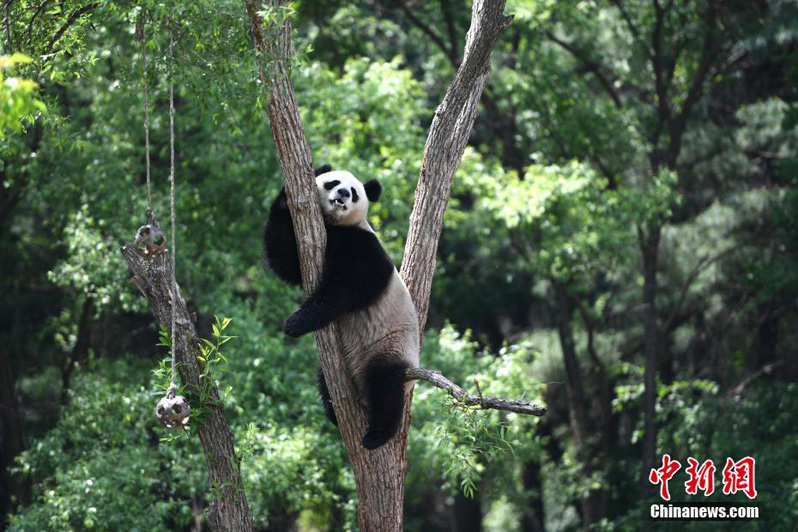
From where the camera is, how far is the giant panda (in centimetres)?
494

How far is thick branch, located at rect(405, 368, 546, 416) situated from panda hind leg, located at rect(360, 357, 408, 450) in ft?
1.60

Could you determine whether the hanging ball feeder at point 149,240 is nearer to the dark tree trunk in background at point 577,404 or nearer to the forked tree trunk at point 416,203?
the forked tree trunk at point 416,203

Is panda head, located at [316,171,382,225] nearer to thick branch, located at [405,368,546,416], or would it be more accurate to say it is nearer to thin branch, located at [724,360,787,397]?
thick branch, located at [405,368,546,416]

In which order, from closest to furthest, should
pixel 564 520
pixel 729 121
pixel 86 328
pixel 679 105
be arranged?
1. pixel 86 328
2. pixel 679 105
3. pixel 729 121
4. pixel 564 520

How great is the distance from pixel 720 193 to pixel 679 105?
1.39 metres

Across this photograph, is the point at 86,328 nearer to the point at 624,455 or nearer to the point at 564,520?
the point at 624,455

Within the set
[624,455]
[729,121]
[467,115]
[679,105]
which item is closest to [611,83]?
[679,105]

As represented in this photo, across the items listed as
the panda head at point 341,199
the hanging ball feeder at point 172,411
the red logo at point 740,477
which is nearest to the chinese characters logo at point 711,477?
the red logo at point 740,477

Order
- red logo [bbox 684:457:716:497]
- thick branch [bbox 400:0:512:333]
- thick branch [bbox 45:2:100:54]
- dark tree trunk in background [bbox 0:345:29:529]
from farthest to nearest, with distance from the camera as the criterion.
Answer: dark tree trunk in background [bbox 0:345:29:529], red logo [bbox 684:457:716:497], thick branch [bbox 400:0:512:333], thick branch [bbox 45:2:100:54]

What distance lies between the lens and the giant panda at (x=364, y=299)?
195 inches

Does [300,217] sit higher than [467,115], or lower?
lower

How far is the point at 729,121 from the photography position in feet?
45.3

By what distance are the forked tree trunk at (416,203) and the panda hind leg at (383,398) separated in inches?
3.5

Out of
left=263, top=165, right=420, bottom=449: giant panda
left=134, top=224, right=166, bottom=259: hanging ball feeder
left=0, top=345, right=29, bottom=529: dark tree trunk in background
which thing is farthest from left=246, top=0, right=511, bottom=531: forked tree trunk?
left=0, top=345, right=29, bottom=529: dark tree trunk in background
